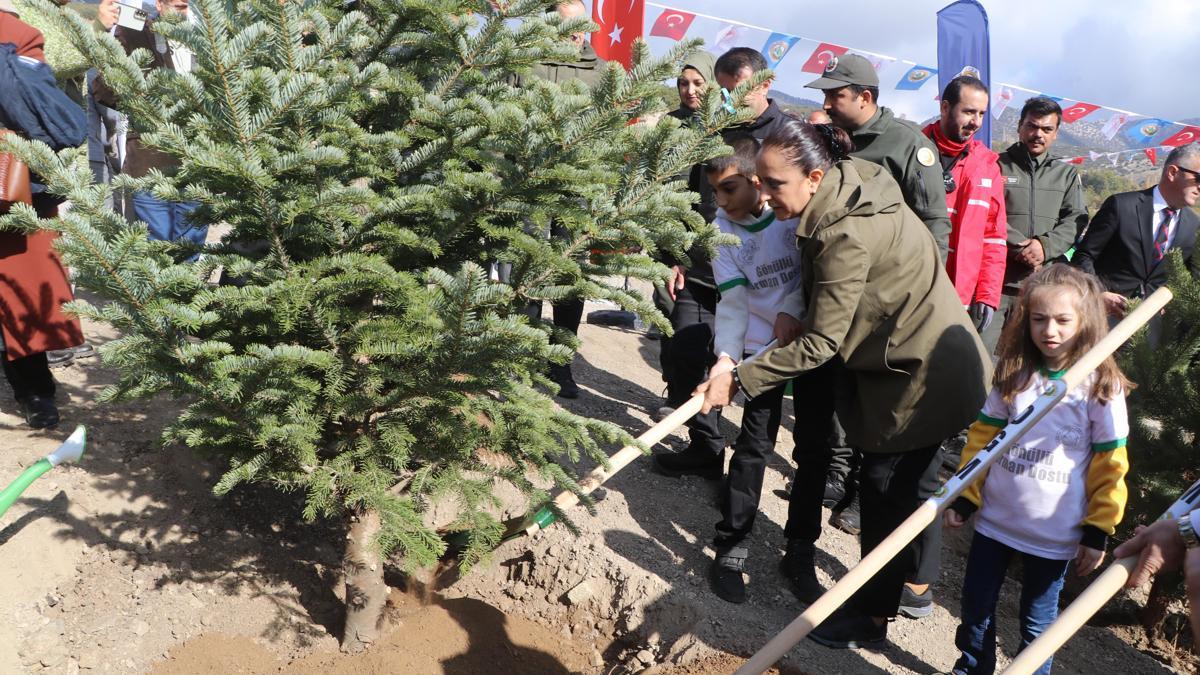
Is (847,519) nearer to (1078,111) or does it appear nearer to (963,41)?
(963,41)

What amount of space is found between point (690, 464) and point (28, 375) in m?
3.28

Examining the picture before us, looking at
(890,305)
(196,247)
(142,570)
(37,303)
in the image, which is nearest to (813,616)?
(890,305)

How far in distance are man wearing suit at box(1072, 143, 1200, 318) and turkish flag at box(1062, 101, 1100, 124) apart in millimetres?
7772

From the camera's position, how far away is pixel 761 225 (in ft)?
11.6

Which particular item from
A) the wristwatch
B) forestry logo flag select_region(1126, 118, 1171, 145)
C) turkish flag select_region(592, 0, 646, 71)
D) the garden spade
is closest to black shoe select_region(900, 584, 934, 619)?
the wristwatch

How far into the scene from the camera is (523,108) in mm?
2664

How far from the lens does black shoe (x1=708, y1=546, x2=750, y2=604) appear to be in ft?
12.3

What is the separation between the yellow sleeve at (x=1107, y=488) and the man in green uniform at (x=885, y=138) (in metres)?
1.52

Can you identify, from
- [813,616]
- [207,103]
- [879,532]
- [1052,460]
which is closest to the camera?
[207,103]

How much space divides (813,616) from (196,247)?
2235 mm

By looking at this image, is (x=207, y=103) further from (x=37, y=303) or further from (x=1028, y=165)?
(x=1028, y=165)

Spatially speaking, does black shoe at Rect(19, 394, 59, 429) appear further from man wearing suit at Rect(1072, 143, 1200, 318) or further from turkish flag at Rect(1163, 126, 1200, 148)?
turkish flag at Rect(1163, 126, 1200, 148)

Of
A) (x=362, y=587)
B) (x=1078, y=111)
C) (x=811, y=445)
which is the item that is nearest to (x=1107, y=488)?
(x=811, y=445)

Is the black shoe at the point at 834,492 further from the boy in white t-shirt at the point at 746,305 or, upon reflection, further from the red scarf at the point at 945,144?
the red scarf at the point at 945,144
